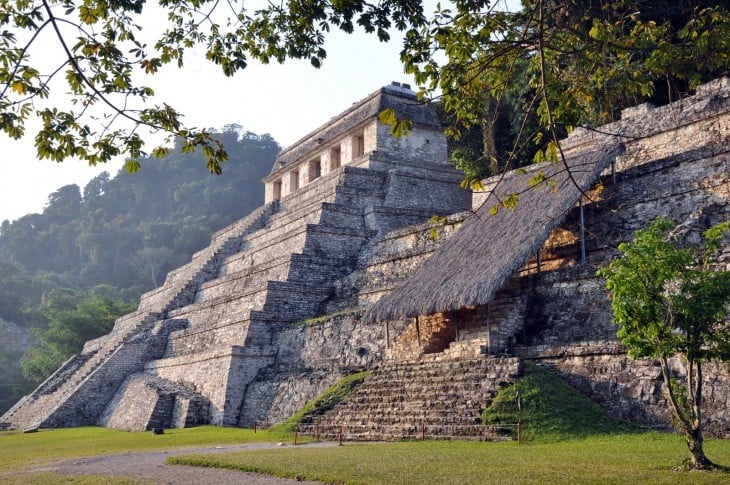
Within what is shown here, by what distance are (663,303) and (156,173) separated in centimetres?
6468

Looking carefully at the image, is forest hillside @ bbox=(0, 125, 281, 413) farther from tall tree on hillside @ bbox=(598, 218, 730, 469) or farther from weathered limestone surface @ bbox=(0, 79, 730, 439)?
tall tree on hillside @ bbox=(598, 218, 730, 469)

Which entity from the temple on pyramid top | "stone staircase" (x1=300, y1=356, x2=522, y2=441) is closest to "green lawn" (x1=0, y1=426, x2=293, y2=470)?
"stone staircase" (x1=300, y1=356, x2=522, y2=441)

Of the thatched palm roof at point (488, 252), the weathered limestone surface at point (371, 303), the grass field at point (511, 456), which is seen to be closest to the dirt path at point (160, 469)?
the grass field at point (511, 456)

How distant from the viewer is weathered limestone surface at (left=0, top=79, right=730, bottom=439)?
34.4 ft

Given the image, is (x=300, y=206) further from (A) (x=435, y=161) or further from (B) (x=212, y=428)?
(B) (x=212, y=428)

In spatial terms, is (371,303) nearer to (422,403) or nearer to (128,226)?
(422,403)

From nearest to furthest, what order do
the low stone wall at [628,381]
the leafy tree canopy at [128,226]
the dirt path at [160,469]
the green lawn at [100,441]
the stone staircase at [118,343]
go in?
1. the dirt path at [160,469]
2. the low stone wall at [628,381]
3. the green lawn at [100,441]
4. the stone staircase at [118,343]
5. the leafy tree canopy at [128,226]

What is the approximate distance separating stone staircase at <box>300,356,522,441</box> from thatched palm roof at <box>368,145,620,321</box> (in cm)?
91

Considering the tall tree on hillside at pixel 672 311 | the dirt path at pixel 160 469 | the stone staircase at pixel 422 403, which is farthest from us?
the stone staircase at pixel 422 403

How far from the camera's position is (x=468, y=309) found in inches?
476

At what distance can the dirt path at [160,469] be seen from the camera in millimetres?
7070

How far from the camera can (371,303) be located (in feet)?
51.4

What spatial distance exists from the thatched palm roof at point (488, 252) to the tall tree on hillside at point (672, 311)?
4.01 metres

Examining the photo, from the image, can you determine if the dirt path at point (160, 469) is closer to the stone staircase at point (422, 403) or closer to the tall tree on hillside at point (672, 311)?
the stone staircase at point (422, 403)
